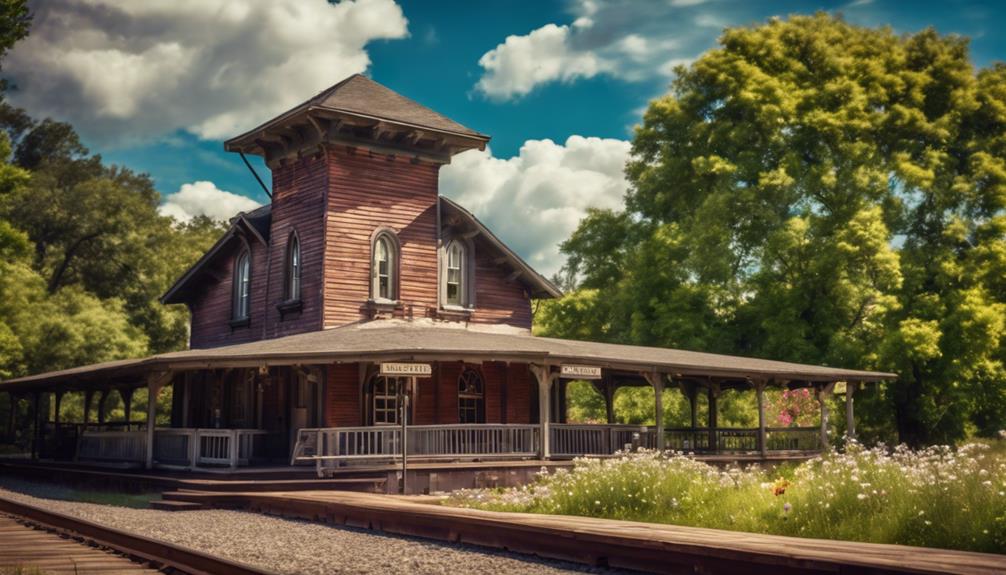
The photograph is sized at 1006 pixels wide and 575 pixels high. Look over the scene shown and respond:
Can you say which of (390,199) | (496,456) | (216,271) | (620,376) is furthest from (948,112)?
(216,271)

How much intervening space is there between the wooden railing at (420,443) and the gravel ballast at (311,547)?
13.7 feet

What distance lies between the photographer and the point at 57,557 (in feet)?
34.3

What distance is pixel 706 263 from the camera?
1439 inches

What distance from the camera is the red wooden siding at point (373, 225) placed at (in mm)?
27031

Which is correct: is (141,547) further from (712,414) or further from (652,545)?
(712,414)

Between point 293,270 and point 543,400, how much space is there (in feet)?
30.6

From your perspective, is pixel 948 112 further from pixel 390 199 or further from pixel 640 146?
pixel 390 199

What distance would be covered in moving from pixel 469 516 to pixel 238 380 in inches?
734

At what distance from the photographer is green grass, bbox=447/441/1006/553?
10.1 m

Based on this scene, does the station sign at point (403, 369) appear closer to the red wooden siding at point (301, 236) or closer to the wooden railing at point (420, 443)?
the wooden railing at point (420, 443)

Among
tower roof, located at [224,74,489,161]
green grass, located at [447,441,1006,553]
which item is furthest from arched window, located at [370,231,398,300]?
green grass, located at [447,441,1006,553]

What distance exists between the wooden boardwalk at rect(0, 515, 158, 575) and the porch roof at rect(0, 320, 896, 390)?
877 cm

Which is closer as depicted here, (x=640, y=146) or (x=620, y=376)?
(x=620, y=376)

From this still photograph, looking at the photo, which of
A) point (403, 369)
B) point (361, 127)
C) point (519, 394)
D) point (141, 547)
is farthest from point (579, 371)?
point (141, 547)
